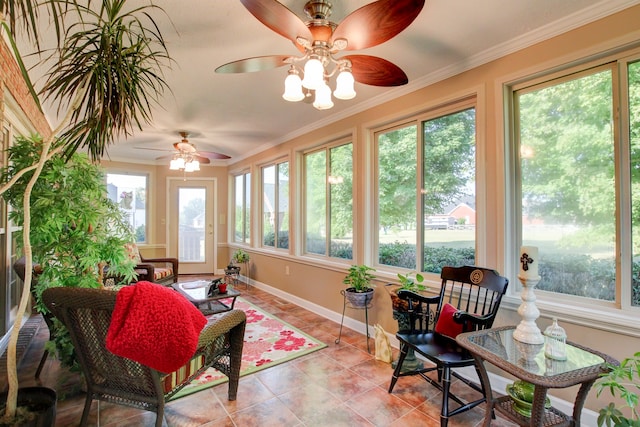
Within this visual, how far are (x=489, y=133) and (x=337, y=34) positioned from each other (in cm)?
144

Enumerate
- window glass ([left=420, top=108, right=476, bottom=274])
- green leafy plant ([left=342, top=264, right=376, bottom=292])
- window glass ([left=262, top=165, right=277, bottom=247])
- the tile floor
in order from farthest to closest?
window glass ([left=262, top=165, right=277, bottom=247]) < green leafy plant ([left=342, top=264, right=376, bottom=292]) < window glass ([left=420, top=108, right=476, bottom=274]) < the tile floor

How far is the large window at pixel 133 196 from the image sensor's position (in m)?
6.04

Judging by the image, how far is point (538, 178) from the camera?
86.0 inches

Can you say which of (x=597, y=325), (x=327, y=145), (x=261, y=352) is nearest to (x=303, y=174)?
(x=327, y=145)

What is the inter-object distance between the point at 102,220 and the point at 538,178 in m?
2.94

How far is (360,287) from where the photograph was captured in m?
3.00

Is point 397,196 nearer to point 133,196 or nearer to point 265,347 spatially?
point 265,347

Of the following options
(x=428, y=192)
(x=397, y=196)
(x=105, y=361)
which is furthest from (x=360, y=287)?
(x=105, y=361)

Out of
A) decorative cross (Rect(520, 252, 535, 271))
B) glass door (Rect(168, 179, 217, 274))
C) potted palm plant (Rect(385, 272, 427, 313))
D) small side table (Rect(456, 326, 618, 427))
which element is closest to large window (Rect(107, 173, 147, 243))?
glass door (Rect(168, 179, 217, 274))

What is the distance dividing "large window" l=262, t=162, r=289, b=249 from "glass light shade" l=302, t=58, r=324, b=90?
322 cm

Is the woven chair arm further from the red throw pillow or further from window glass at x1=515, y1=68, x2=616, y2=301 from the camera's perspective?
window glass at x1=515, y1=68, x2=616, y2=301

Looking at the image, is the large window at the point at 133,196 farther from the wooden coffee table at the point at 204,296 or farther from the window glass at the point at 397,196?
the window glass at the point at 397,196

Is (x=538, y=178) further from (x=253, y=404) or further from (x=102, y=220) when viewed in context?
(x=102, y=220)

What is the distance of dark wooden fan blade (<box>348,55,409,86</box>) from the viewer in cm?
176
